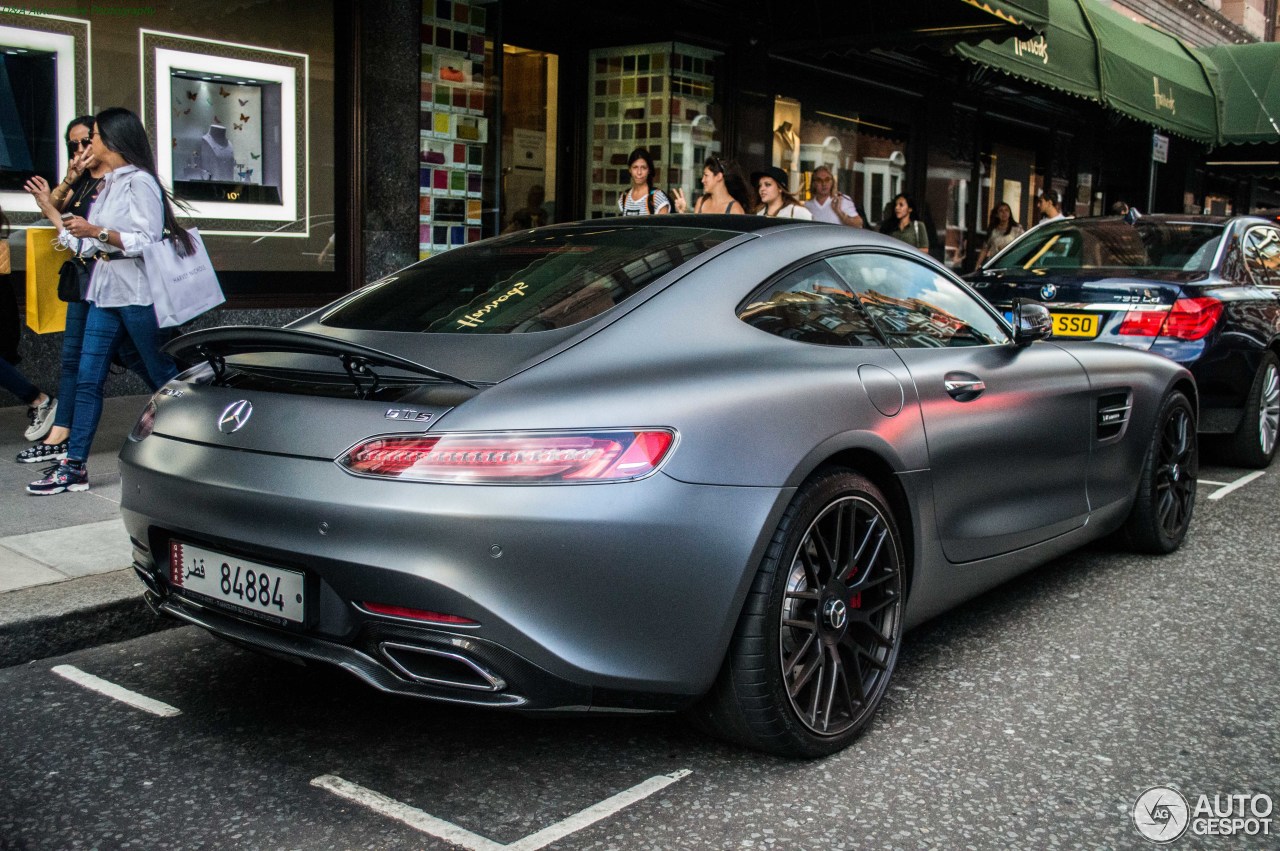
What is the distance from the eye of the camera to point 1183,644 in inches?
165

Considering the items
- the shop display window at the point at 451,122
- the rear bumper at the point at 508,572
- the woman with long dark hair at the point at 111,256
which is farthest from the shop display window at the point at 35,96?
the rear bumper at the point at 508,572

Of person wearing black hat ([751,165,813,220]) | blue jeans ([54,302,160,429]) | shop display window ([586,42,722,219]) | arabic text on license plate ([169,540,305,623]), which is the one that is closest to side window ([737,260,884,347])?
arabic text on license plate ([169,540,305,623])

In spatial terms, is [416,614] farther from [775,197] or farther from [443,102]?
[443,102]

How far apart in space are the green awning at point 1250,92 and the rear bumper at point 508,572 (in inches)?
784

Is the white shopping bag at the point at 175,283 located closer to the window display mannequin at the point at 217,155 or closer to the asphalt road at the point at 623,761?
the asphalt road at the point at 623,761

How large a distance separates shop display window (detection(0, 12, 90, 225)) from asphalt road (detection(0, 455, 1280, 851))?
4497 mm

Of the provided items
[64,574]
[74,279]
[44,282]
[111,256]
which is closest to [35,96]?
[44,282]

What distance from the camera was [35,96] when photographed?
747 centimetres

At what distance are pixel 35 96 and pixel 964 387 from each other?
6238 millimetres

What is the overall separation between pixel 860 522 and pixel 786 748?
632mm

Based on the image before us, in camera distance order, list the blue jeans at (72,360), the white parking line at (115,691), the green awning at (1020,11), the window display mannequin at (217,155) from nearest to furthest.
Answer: the white parking line at (115,691) < the blue jeans at (72,360) < the window display mannequin at (217,155) < the green awning at (1020,11)

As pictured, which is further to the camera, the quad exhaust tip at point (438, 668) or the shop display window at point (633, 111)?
the shop display window at point (633, 111)

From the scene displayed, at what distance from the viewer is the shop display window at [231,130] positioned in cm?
813

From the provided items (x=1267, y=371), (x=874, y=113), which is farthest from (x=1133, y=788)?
(x=874, y=113)
